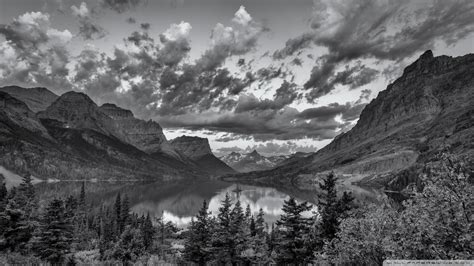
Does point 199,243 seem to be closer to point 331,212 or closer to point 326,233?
point 326,233

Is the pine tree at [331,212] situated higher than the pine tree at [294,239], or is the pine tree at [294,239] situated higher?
the pine tree at [331,212]

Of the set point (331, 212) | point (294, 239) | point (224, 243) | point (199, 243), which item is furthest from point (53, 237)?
point (331, 212)

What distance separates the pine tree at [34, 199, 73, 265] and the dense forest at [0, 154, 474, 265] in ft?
0.37

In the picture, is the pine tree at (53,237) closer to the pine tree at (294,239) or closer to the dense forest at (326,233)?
the dense forest at (326,233)

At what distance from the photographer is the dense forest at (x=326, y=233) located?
12727 millimetres

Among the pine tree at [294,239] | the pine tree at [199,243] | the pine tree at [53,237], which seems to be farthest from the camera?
the pine tree at [199,243]

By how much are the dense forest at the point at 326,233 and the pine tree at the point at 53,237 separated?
0.11 m

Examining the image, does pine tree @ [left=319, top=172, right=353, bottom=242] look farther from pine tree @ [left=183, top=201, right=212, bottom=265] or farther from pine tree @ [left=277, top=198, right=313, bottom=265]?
pine tree @ [left=183, top=201, right=212, bottom=265]

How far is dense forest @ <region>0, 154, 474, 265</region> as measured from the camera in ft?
41.8

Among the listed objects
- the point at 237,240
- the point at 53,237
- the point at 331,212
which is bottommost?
the point at 237,240

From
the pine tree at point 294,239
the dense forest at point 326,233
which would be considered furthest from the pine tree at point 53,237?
the pine tree at point 294,239

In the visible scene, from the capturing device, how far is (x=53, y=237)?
138 feet

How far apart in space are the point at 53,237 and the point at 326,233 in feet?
117

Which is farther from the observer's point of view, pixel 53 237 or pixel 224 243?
pixel 224 243
